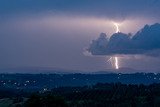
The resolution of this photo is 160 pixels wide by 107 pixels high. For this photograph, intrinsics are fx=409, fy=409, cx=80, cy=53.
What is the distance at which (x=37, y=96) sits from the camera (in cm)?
9312

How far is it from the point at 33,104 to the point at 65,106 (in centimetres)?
735

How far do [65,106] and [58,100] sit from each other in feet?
7.44

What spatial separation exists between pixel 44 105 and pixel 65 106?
16.0ft

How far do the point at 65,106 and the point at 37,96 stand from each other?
6800 mm

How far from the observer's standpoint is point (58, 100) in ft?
305

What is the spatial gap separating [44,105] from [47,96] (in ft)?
7.89

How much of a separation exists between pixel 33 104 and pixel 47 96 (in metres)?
3.82

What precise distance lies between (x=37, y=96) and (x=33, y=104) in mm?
2148

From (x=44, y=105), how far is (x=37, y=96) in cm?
267

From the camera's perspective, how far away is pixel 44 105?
9238cm

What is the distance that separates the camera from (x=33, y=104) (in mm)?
92062
